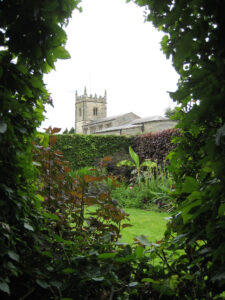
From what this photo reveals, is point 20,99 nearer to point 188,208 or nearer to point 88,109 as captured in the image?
point 188,208

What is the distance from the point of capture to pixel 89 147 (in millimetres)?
12148

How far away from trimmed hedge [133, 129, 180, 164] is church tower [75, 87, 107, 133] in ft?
209

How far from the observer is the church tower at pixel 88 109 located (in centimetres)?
7512

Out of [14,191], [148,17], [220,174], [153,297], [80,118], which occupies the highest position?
[80,118]

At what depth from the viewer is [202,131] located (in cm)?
175

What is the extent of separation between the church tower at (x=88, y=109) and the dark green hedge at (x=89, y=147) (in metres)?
62.8

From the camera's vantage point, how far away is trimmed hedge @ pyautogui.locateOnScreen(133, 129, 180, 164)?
33.5ft

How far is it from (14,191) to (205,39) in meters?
1.21

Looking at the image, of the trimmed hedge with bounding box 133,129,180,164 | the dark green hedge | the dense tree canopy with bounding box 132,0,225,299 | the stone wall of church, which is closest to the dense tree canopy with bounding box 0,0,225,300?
the dense tree canopy with bounding box 132,0,225,299

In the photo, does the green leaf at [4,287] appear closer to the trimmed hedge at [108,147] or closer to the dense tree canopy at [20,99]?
the dense tree canopy at [20,99]

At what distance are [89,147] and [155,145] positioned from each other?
3.03 metres

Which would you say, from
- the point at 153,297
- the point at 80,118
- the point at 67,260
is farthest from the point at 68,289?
the point at 80,118

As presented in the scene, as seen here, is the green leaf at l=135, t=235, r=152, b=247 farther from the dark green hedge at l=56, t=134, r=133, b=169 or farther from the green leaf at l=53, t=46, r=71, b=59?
the dark green hedge at l=56, t=134, r=133, b=169

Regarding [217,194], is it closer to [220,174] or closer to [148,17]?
[220,174]
